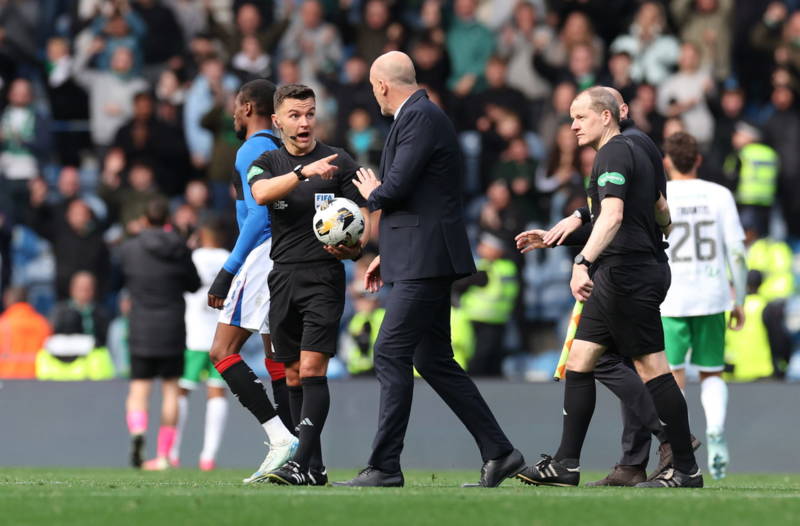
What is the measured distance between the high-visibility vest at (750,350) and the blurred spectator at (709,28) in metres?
4.05

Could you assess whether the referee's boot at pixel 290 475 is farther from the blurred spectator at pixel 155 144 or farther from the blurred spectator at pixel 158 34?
the blurred spectator at pixel 158 34

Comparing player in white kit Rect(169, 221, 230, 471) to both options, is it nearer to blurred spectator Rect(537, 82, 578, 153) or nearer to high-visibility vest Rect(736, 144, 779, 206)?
blurred spectator Rect(537, 82, 578, 153)

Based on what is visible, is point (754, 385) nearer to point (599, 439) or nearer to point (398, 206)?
point (599, 439)

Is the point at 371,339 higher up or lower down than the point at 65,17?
lower down

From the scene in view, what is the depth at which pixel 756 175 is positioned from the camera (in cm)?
1638

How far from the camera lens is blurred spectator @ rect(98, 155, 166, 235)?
1672cm

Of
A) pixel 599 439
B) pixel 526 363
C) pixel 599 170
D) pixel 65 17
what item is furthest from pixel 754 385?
pixel 65 17

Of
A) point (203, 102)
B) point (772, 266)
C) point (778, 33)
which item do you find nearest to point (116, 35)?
point (203, 102)

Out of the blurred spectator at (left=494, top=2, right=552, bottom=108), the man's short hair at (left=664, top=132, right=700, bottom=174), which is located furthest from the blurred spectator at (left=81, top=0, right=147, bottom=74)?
the man's short hair at (left=664, top=132, right=700, bottom=174)

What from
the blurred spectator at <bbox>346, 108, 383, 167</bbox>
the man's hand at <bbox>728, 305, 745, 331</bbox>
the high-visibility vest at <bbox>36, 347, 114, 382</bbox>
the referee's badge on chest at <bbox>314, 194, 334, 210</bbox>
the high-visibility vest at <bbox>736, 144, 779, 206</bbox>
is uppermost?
the blurred spectator at <bbox>346, 108, 383, 167</bbox>

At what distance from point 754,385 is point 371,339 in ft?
12.2

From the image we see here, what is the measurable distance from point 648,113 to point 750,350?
297 centimetres

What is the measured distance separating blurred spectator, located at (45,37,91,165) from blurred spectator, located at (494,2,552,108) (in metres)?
4.95

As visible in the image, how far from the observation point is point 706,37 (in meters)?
17.8
